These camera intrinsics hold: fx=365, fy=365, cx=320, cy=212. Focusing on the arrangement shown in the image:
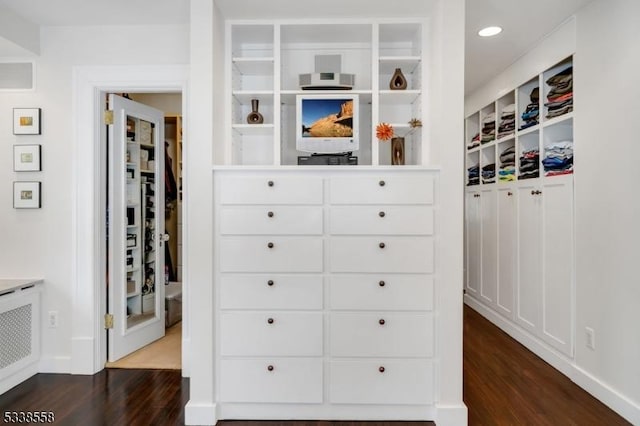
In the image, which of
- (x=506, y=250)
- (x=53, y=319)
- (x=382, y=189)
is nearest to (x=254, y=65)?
(x=382, y=189)

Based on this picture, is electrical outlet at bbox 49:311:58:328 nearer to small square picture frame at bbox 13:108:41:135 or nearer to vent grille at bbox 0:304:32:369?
vent grille at bbox 0:304:32:369

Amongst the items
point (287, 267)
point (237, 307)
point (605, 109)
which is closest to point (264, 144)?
point (287, 267)

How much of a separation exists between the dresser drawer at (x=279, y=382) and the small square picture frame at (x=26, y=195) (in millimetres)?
2072

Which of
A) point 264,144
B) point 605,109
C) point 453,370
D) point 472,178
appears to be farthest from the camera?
point 472,178

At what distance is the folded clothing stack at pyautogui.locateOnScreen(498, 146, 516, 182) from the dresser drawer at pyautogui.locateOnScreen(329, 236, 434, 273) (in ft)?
6.39

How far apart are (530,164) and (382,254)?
194 centimetres

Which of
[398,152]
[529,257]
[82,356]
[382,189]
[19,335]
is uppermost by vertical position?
[398,152]

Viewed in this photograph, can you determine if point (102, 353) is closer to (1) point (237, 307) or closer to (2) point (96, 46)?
(1) point (237, 307)

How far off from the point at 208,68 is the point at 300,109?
2.05 feet

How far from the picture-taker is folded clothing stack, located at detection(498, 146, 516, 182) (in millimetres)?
3561

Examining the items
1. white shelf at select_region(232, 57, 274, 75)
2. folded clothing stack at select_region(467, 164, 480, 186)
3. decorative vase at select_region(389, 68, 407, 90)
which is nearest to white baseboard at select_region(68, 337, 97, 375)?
white shelf at select_region(232, 57, 274, 75)

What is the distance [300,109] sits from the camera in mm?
2459

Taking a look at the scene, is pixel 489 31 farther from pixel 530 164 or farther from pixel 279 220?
pixel 279 220

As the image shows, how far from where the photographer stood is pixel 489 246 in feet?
13.1
